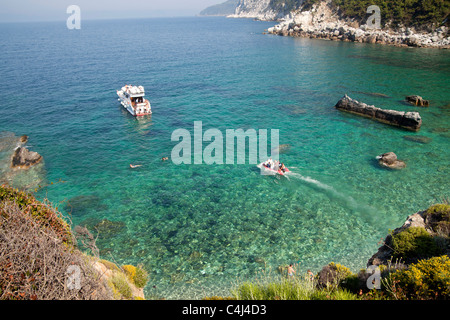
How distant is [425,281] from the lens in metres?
11.2

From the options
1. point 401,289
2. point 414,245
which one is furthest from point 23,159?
point 414,245

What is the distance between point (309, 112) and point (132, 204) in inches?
1346

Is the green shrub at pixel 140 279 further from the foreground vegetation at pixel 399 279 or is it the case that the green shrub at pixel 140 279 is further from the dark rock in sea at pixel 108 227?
the foreground vegetation at pixel 399 279

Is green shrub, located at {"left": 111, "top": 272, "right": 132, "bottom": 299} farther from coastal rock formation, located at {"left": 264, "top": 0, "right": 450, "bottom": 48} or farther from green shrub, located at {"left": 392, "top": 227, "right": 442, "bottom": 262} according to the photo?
coastal rock formation, located at {"left": 264, "top": 0, "right": 450, "bottom": 48}

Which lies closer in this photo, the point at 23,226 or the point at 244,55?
the point at 23,226

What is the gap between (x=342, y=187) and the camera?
28.0m

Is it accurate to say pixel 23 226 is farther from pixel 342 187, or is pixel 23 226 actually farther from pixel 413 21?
pixel 413 21

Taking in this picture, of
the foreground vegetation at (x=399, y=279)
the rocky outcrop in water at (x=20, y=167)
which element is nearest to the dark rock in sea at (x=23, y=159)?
the rocky outcrop in water at (x=20, y=167)

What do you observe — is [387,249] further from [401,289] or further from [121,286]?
[121,286]

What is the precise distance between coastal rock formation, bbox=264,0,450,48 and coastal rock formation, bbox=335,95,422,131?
69.3 metres

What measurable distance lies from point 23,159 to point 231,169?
81.5 feet

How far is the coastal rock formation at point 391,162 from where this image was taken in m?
30.7

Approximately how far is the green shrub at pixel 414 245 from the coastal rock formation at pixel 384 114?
1181 inches
